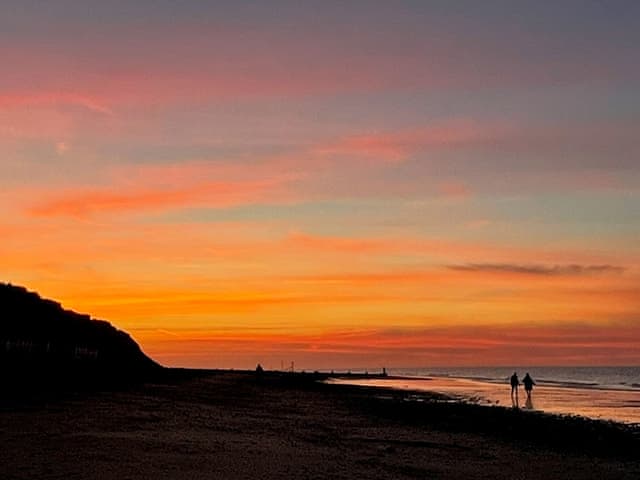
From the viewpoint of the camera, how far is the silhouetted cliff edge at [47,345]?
52000 mm

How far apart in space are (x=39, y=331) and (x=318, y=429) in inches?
1672

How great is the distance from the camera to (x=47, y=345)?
65.4m

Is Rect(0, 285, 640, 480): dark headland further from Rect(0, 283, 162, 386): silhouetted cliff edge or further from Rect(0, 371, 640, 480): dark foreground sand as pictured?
Rect(0, 283, 162, 386): silhouetted cliff edge

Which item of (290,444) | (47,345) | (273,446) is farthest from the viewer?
(47,345)

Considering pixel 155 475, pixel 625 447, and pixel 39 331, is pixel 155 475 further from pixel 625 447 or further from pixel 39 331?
pixel 39 331

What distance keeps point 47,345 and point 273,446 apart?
1949 inches

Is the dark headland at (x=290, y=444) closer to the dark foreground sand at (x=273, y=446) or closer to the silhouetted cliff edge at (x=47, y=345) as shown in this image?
the dark foreground sand at (x=273, y=446)

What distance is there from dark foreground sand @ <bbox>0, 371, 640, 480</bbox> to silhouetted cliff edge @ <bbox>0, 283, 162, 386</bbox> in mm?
20903

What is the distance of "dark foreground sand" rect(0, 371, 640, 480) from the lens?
15.4m

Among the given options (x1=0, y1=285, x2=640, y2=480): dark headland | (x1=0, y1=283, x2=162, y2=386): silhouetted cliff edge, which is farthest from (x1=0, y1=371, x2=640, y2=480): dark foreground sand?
(x1=0, y1=283, x2=162, y2=386): silhouetted cliff edge

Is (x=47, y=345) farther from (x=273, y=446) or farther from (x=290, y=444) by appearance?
(x=273, y=446)

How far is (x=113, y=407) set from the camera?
1125 inches

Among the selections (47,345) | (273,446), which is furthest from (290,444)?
(47,345)

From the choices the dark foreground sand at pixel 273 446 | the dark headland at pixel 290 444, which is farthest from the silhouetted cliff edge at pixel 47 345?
the dark foreground sand at pixel 273 446
